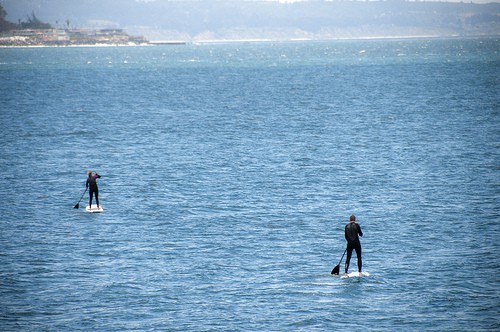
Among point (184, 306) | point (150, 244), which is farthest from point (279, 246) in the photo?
point (184, 306)

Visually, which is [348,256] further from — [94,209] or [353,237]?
[94,209]

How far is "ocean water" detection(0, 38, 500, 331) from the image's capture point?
79.9ft

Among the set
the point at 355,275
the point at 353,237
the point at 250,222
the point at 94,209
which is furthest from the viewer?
the point at 94,209

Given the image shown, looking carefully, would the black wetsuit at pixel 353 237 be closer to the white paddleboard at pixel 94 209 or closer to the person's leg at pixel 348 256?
the person's leg at pixel 348 256

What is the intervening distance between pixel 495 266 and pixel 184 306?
12.1 metres

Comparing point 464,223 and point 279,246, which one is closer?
point 279,246

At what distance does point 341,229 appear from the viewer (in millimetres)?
34406

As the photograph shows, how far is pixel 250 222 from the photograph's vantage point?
3594 centimetres

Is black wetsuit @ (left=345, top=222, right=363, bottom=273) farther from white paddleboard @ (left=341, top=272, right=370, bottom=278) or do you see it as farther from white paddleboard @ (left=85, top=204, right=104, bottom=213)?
white paddleboard @ (left=85, top=204, right=104, bottom=213)

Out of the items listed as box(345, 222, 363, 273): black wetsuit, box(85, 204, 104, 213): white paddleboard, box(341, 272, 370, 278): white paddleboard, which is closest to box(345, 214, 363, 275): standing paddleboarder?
box(345, 222, 363, 273): black wetsuit

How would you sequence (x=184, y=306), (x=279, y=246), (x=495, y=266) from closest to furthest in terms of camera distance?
(x=184, y=306)
(x=495, y=266)
(x=279, y=246)

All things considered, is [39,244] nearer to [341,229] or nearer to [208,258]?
[208,258]

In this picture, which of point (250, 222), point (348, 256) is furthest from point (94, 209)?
point (348, 256)

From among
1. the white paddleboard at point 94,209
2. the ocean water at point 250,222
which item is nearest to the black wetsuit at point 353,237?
the ocean water at point 250,222
